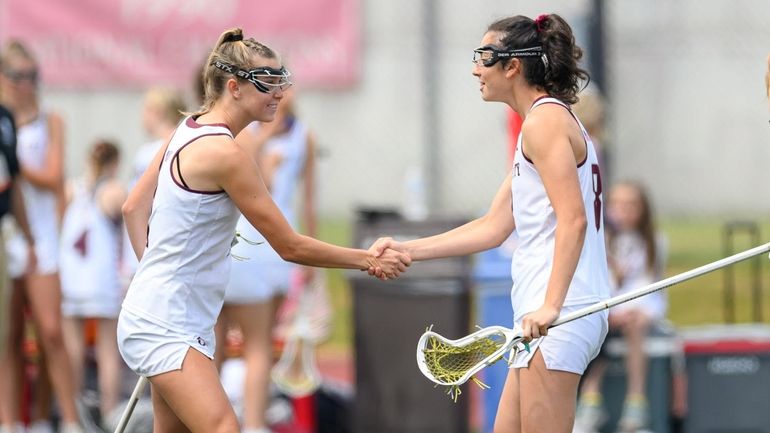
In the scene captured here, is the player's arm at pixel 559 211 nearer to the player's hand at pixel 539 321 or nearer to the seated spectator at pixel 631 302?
the player's hand at pixel 539 321

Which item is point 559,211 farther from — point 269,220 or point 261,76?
point 261,76

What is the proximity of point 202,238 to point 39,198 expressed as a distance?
3184 millimetres

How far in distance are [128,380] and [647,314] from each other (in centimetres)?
287

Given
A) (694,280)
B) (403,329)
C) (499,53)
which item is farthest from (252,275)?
(694,280)

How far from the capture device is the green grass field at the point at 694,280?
36.9ft

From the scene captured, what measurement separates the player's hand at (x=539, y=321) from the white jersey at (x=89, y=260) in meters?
3.96

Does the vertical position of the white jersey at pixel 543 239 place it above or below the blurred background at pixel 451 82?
below

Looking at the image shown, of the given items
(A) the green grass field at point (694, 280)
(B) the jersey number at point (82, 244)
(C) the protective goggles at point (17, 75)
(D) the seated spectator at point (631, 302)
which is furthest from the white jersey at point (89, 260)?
(A) the green grass field at point (694, 280)

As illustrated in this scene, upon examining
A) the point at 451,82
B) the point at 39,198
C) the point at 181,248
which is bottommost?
the point at 181,248

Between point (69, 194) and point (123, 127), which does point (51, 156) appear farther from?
point (123, 127)

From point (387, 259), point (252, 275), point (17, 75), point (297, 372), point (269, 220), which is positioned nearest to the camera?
point (269, 220)

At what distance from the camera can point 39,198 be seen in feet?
26.3

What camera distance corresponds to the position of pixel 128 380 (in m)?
8.42

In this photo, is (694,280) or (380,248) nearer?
(380,248)
